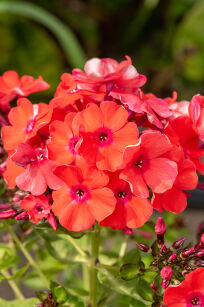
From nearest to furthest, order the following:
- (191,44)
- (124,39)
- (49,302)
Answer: (49,302)
(191,44)
(124,39)

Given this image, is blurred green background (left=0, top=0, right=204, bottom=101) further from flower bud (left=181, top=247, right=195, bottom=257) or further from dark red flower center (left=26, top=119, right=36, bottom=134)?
flower bud (left=181, top=247, right=195, bottom=257)

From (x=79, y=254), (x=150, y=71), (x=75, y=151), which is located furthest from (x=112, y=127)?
(x=150, y=71)

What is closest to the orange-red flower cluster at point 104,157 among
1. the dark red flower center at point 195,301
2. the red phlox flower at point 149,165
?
the red phlox flower at point 149,165

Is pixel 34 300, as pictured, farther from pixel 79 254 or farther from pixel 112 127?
pixel 112 127

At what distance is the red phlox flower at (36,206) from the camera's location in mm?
540

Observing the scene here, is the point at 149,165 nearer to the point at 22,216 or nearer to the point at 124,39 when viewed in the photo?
the point at 22,216

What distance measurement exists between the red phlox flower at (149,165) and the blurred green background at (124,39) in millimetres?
1817

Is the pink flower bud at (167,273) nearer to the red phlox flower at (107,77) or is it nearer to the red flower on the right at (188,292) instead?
the red flower on the right at (188,292)

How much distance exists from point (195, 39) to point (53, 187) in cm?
206

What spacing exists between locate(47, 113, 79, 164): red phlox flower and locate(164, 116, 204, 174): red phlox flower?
0.39 ft

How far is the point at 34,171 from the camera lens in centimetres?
53

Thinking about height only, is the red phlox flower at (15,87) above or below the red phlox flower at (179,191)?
below

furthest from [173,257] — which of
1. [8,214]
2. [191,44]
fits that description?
[191,44]

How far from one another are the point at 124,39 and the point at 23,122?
215cm
